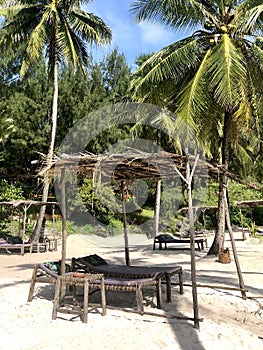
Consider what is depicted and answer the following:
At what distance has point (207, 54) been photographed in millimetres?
10383

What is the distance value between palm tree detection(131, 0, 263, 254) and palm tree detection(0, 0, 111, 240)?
22.0 ft

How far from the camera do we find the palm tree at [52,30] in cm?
1648

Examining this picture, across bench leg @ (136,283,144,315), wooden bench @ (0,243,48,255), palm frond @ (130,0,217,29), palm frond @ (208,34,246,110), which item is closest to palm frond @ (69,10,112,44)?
palm frond @ (130,0,217,29)

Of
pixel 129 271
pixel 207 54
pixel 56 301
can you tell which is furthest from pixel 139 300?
pixel 207 54

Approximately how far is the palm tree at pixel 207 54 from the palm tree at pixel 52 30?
671 centimetres

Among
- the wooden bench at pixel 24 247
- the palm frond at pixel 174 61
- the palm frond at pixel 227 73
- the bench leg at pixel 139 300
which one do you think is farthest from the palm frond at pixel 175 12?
the wooden bench at pixel 24 247

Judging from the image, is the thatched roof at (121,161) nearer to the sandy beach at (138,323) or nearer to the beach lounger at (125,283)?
the beach lounger at (125,283)

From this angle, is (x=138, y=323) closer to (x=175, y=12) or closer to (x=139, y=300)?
(x=139, y=300)

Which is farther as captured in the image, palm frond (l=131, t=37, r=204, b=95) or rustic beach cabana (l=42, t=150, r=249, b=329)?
palm frond (l=131, t=37, r=204, b=95)

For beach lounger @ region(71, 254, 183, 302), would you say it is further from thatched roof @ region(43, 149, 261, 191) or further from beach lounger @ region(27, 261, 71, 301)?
thatched roof @ region(43, 149, 261, 191)

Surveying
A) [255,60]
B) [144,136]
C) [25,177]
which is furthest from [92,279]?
[25,177]

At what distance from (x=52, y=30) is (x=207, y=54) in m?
9.91

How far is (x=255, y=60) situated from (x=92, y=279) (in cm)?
792

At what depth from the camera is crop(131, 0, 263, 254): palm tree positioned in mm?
9523
